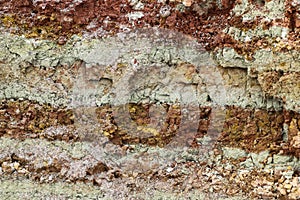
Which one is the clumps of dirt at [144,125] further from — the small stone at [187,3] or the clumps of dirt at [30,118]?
the small stone at [187,3]

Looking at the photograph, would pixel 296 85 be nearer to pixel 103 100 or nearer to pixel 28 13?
pixel 103 100

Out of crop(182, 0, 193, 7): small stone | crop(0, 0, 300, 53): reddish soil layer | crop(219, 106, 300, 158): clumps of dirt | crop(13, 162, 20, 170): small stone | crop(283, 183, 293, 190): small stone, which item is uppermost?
crop(182, 0, 193, 7): small stone

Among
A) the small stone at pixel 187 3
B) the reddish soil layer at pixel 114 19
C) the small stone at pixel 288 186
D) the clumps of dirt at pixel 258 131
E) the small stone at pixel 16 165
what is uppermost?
the small stone at pixel 187 3

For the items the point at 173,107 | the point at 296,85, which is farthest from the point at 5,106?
the point at 296,85

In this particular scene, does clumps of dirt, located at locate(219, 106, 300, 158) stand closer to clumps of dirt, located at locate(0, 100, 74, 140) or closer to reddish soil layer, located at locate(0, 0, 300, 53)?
reddish soil layer, located at locate(0, 0, 300, 53)

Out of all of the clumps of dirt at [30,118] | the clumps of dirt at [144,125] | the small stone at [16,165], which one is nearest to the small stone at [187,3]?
the clumps of dirt at [144,125]

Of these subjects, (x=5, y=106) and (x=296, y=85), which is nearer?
(x=296, y=85)

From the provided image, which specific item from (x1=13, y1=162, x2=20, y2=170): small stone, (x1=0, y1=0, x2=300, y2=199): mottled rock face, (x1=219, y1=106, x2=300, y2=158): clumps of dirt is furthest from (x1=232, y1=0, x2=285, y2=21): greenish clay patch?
(x1=13, y1=162, x2=20, y2=170): small stone
